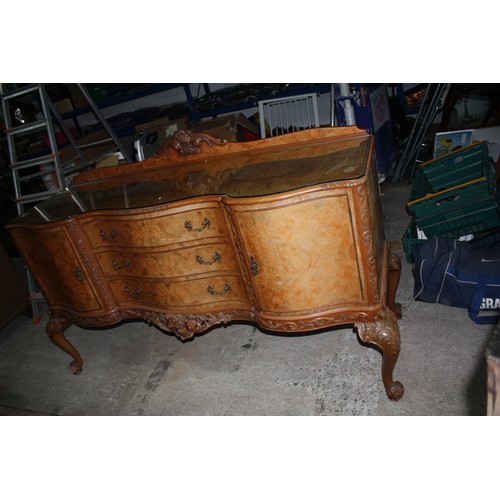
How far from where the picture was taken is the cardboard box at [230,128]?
4199 mm

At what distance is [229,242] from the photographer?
1.90 m

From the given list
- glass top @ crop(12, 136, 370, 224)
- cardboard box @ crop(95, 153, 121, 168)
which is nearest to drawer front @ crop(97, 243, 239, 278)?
glass top @ crop(12, 136, 370, 224)

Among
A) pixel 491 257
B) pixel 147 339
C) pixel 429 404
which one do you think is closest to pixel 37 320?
pixel 147 339

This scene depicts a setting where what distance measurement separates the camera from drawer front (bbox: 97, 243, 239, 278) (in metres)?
1.97

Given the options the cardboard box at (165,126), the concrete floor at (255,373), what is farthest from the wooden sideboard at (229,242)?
the cardboard box at (165,126)

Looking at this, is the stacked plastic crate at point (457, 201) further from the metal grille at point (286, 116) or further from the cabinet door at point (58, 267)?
the cabinet door at point (58, 267)

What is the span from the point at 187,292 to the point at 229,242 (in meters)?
0.46

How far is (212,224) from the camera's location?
1.86 m

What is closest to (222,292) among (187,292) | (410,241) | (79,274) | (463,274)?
(187,292)

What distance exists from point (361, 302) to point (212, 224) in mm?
857

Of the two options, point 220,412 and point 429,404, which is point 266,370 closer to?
point 220,412

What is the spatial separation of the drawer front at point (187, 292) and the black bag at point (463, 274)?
133 cm

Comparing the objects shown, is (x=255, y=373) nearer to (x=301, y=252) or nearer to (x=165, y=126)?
(x=301, y=252)

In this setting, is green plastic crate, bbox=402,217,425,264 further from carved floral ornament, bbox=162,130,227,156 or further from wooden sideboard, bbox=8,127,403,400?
carved floral ornament, bbox=162,130,227,156
